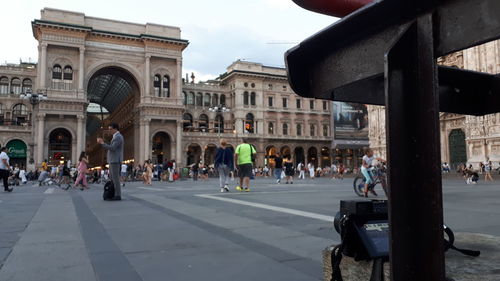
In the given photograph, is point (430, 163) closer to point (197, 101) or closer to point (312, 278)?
point (312, 278)

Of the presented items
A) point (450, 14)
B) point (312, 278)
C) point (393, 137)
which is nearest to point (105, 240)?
point (312, 278)

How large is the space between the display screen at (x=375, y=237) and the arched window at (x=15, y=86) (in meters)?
56.1

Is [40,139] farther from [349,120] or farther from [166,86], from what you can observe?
[349,120]

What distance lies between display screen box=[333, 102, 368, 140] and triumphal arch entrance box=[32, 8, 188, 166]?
2065cm

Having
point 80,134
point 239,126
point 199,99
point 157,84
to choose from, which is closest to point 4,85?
point 80,134

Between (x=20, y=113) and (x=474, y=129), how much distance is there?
49.9m

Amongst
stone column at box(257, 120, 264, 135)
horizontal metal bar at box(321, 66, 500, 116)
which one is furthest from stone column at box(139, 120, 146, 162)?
horizontal metal bar at box(321, 66, 500, 116)

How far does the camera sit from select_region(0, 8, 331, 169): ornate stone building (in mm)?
38375

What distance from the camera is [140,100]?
41.9m

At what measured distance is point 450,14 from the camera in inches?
39.1

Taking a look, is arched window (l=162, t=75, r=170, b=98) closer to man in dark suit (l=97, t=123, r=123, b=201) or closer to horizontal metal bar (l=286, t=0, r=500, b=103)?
man in dark suit (l=97, t=123, r=123, b=201)

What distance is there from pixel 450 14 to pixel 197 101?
55.8 m

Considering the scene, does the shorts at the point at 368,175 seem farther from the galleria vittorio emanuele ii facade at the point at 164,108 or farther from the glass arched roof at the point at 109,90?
the glass arched roof at the point at 109,90

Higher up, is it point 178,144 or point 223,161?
point 178,144
